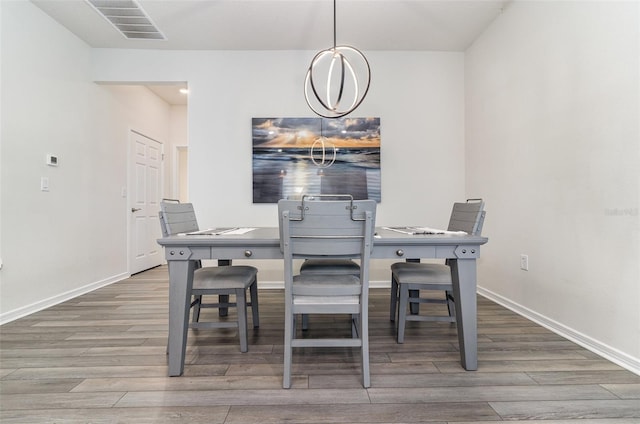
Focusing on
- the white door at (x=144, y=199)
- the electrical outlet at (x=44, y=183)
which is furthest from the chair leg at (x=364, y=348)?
the white door at (x=144, y=199)

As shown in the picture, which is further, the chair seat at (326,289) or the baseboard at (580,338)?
the baseboard at (580,338)

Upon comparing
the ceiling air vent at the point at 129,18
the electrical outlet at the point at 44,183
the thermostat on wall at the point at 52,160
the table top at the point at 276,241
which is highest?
the ceiling air vent at the point at 129,18

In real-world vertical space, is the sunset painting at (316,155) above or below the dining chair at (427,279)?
above

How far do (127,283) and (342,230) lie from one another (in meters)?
3.40

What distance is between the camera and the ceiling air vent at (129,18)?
2.59 meters

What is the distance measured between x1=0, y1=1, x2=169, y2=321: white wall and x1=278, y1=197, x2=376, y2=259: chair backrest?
260 cm

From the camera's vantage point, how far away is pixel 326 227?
1393mm

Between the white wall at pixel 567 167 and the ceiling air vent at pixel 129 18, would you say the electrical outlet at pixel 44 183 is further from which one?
the white wall at pixel 567 167

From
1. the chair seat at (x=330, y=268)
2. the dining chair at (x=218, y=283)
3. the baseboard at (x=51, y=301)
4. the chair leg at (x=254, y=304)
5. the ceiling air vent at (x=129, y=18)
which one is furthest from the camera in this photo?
the ceiling air vent at (x=129, y=18)

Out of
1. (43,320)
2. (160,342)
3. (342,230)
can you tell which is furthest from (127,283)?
(342,230)

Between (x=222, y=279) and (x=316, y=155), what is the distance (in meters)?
1.95

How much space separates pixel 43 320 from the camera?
2.37m

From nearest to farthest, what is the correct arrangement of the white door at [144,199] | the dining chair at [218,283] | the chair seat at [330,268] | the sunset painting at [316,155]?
the dining chair at [218,283] → the chair seat at [330,268] → the sunset painting at [316,155] → the white door at [144,199]

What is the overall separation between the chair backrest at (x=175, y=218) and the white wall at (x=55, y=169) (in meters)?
1.53
